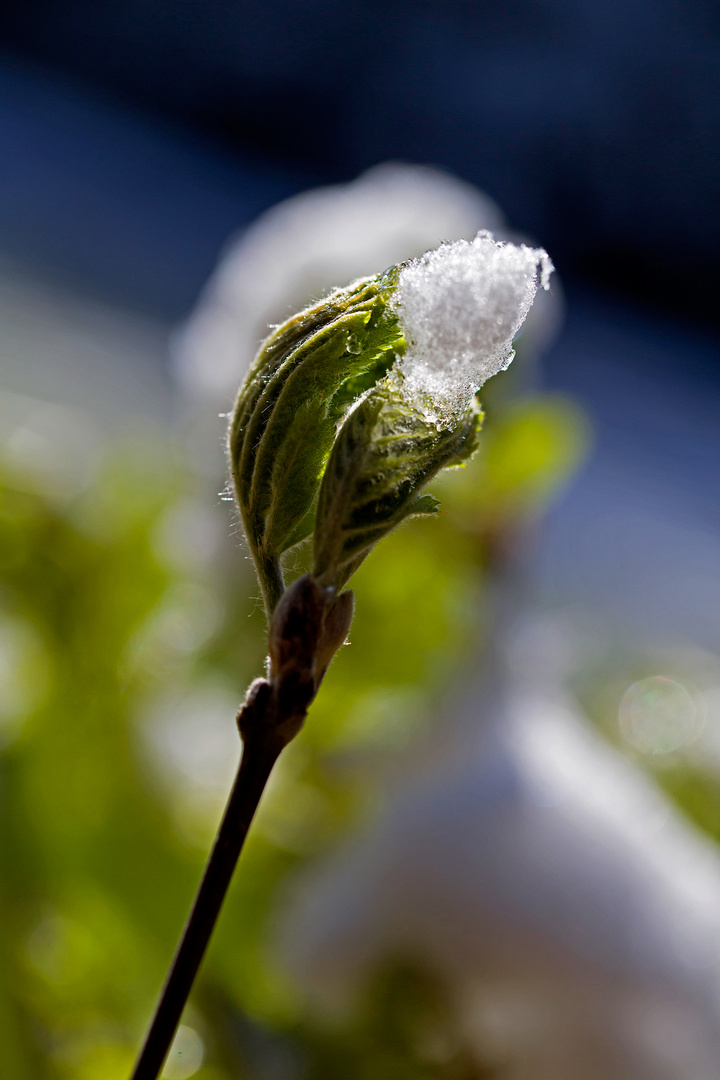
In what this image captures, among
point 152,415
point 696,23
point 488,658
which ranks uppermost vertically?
point 696,23

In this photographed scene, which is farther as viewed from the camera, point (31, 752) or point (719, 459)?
point (719, 459)

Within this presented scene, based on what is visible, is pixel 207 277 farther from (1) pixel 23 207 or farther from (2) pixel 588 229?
(2) pixel 588 229

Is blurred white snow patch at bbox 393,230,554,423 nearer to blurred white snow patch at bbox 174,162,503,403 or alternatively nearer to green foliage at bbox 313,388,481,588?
green foliage at bbox 313,388,481,588

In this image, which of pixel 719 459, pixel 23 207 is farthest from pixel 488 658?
pixel 23 207

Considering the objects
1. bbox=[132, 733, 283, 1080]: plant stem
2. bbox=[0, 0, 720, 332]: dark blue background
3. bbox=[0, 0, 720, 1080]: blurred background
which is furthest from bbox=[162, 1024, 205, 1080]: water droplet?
bbox=[0, 0, 720, 332]: dark blue background

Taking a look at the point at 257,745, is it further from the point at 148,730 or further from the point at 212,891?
the point at 148,730
